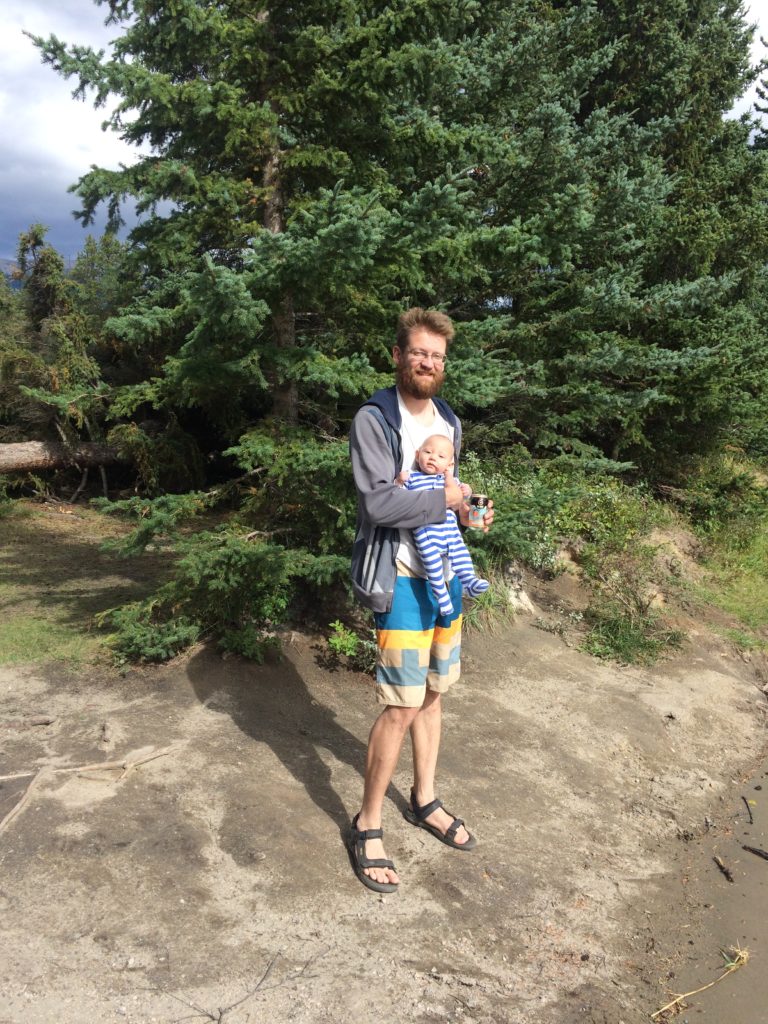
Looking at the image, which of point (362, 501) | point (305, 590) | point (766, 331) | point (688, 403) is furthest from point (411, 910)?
point (766, 331)

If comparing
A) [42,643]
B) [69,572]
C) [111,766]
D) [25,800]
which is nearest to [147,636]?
[42,643]

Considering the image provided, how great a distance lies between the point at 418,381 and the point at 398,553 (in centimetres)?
70

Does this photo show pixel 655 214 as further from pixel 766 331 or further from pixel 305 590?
pixel 305 590

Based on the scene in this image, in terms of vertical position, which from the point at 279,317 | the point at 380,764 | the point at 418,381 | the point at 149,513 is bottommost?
the point at 380,764

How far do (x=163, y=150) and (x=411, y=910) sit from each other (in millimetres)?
5051

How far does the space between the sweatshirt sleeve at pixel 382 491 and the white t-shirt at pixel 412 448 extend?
11cm

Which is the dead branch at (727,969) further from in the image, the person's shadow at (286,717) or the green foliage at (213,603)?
the green foliage at (213,603)

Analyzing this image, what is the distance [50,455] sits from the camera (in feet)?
34.1

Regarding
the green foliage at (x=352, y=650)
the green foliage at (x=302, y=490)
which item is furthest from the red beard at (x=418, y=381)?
the green foliage at (x=352, y=650)

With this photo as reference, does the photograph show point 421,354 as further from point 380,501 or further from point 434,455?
point 380,501

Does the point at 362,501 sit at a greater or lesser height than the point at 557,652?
greater

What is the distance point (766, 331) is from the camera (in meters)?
10.4

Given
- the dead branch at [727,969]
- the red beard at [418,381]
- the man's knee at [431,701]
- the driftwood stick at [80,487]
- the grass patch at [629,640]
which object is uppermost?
the red beard at [418,381]

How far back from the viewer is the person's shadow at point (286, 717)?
12.7 feet
